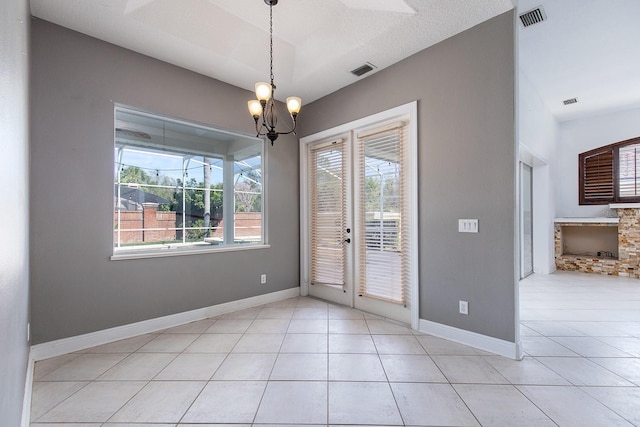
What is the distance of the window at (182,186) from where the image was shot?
2.93 metres

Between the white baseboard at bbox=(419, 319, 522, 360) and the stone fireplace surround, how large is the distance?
4955 millimetres

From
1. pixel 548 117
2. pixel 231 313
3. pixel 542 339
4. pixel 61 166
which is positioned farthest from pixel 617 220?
pixel 61 166

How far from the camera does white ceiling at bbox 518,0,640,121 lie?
9.54 ft

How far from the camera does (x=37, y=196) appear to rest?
7.64 ft

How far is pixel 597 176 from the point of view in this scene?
596 cm

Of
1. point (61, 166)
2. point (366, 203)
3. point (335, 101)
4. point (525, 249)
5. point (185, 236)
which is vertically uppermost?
point (335, 101)

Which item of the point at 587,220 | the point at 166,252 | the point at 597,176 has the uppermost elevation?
the point at 597,176

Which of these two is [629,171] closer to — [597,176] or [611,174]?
[611,174]

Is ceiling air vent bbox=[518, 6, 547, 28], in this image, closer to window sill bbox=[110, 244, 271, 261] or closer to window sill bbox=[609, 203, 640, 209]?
window sill bbox=[110, 244, 271, 261]

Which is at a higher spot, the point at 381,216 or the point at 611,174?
the point at 611,174

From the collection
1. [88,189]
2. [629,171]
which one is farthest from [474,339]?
[629,171]

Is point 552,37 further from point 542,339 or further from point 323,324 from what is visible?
point 323,324

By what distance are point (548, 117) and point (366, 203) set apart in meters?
4.91

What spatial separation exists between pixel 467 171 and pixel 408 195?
66 cm
